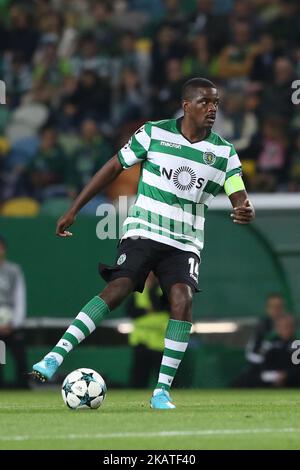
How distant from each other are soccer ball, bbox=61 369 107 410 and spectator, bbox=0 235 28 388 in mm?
5998

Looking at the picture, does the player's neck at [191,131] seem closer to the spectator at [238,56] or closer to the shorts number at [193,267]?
the shorts number at [193,267]

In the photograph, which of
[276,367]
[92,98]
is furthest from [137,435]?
[92,98]

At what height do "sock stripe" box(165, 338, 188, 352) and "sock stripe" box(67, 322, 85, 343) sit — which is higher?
"sock stripe" box(67, 322, 85, 343)

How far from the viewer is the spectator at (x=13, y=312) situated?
14.8 metres

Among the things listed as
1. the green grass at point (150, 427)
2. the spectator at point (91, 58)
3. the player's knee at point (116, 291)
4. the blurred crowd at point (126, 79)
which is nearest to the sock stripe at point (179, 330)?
the player's knee at point (116, 291)

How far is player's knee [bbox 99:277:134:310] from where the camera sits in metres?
8.82

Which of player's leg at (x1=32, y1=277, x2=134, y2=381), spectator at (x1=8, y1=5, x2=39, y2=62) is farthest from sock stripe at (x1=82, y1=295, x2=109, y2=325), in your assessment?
spectator at (x1=8, y1=5, x2=39, y2=62)

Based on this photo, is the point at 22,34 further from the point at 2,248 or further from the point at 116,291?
the point at 116,291

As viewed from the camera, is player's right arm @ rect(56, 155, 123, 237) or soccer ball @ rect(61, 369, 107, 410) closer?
soccer ball @ rect(61, 369, 107, 410)

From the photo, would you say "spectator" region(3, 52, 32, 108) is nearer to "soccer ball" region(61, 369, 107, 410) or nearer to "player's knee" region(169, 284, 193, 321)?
"player's knee" region(169, 284, 193, 321)

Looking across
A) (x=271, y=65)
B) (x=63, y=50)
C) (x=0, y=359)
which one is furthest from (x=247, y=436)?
(x=63, y=50)

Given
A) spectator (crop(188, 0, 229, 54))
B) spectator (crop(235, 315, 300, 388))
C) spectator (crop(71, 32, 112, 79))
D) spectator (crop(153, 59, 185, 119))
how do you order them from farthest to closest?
spectator (crop(71, 32, 112, 79)) < spectator (crop(188, 0, 229, 54)) < spectator (crop(153, 59, 185, 119)) < spectator (crop(235, 315, 300, 388))

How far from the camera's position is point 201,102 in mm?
8945

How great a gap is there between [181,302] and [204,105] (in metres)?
1.39
